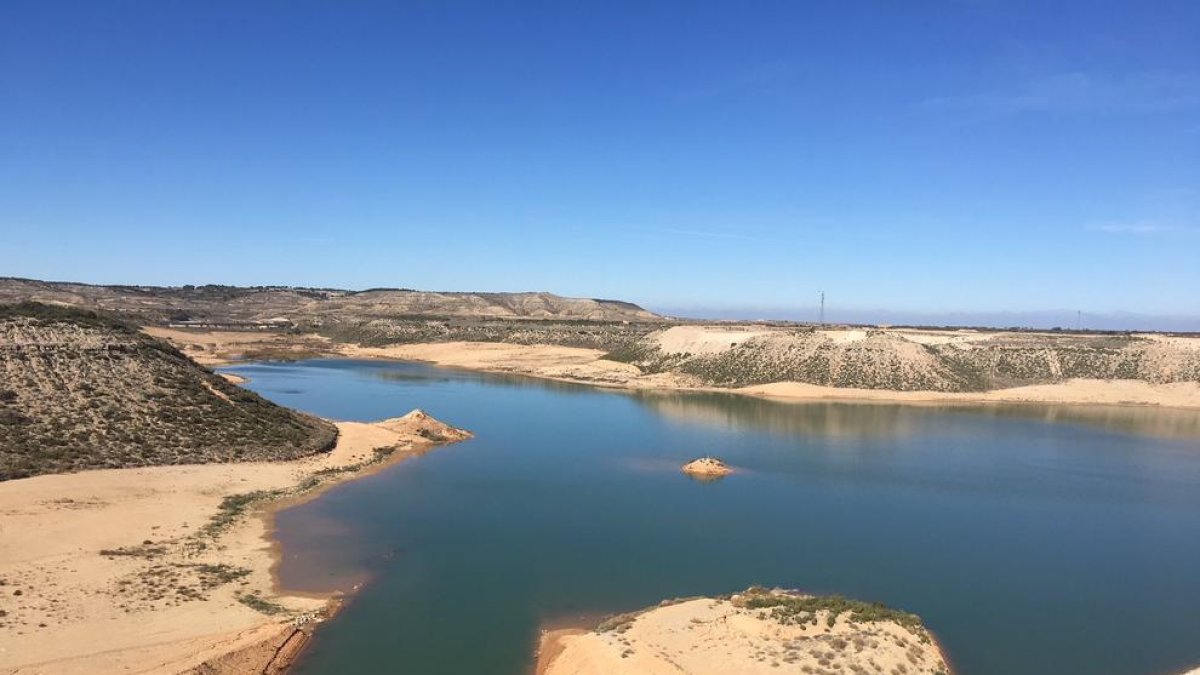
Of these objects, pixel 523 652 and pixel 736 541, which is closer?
pixel 523 652

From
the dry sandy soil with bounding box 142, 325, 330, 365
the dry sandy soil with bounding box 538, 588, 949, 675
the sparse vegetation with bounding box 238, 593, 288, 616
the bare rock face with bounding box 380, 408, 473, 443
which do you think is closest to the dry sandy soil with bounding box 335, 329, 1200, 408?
the dry sandy soil with bounding box 142, 325, 330, 365

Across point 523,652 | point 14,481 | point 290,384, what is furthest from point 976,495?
point 290,384

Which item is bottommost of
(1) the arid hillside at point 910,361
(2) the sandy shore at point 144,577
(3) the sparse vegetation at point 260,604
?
(3) the sparse vegetation at point 260,604

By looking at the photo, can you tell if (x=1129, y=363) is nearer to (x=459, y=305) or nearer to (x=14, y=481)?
(x=14, y=481)

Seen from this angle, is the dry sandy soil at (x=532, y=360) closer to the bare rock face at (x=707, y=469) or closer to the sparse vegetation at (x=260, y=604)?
the bare rock face at (x=707, y=469)

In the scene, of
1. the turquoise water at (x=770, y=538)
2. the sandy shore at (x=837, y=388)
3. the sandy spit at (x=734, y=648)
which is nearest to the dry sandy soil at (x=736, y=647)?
the sandy spit at (x=734, y=648)

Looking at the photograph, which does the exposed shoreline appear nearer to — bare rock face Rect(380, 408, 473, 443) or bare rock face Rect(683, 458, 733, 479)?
bare rock face Rect(380, 408, 473, 443)
